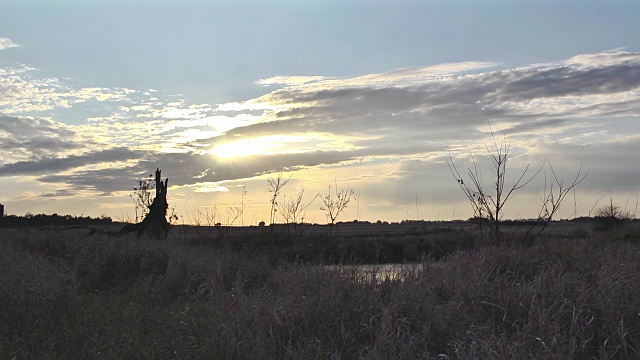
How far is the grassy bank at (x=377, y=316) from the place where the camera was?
25.5 ft

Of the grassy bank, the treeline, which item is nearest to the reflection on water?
the grassy bank

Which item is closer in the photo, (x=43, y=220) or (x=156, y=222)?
(x=156, y=222)

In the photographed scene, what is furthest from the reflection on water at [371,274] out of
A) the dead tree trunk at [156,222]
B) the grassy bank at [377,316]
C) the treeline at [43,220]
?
the treeline at [43,220]

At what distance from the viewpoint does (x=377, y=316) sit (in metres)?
8.75

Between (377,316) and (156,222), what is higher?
(156,222)

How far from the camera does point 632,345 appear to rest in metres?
8.23

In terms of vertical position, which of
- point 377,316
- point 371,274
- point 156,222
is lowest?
Answer: point 377,316

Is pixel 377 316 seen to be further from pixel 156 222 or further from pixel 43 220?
pixel 43 220

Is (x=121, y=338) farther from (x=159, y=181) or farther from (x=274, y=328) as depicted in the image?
(x=159, y=181)

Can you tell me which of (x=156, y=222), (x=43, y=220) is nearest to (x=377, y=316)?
(x=156, y=222)

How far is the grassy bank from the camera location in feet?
25.5

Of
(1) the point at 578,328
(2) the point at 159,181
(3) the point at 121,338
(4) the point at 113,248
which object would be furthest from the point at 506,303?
(2) the point at 159,181

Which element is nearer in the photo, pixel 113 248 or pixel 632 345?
pixel 632 345

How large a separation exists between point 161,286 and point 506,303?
28.2 feet
